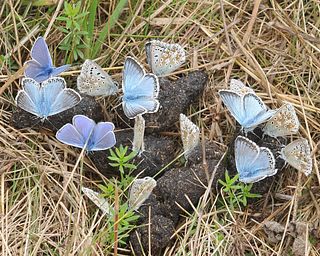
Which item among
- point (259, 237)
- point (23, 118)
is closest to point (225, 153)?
point (259, 237)

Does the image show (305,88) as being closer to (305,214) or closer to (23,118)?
(305,214)

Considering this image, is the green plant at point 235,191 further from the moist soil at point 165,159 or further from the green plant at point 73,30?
the green plant at point 73,30

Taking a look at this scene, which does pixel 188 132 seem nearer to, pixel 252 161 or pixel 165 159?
pixel 165 159

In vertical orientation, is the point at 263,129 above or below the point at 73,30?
below

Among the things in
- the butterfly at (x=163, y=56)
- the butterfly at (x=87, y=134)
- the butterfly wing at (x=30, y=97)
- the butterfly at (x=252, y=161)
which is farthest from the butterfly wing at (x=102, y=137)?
the butterfly at (x=252, y=161)

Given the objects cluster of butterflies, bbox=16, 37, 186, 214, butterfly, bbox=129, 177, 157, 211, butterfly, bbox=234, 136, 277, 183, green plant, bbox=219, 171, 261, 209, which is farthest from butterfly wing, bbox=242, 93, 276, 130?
butterfly, bbox=129, 177, 157, 211

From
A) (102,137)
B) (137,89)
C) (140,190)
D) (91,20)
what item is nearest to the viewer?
(140,190)

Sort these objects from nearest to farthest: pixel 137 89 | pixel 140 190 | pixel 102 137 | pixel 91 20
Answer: pixel 140 190, pixel 102 137, pixel 137 89, pixel 91 20

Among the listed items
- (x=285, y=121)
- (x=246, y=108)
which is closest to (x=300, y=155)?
(x=285, y=121)
